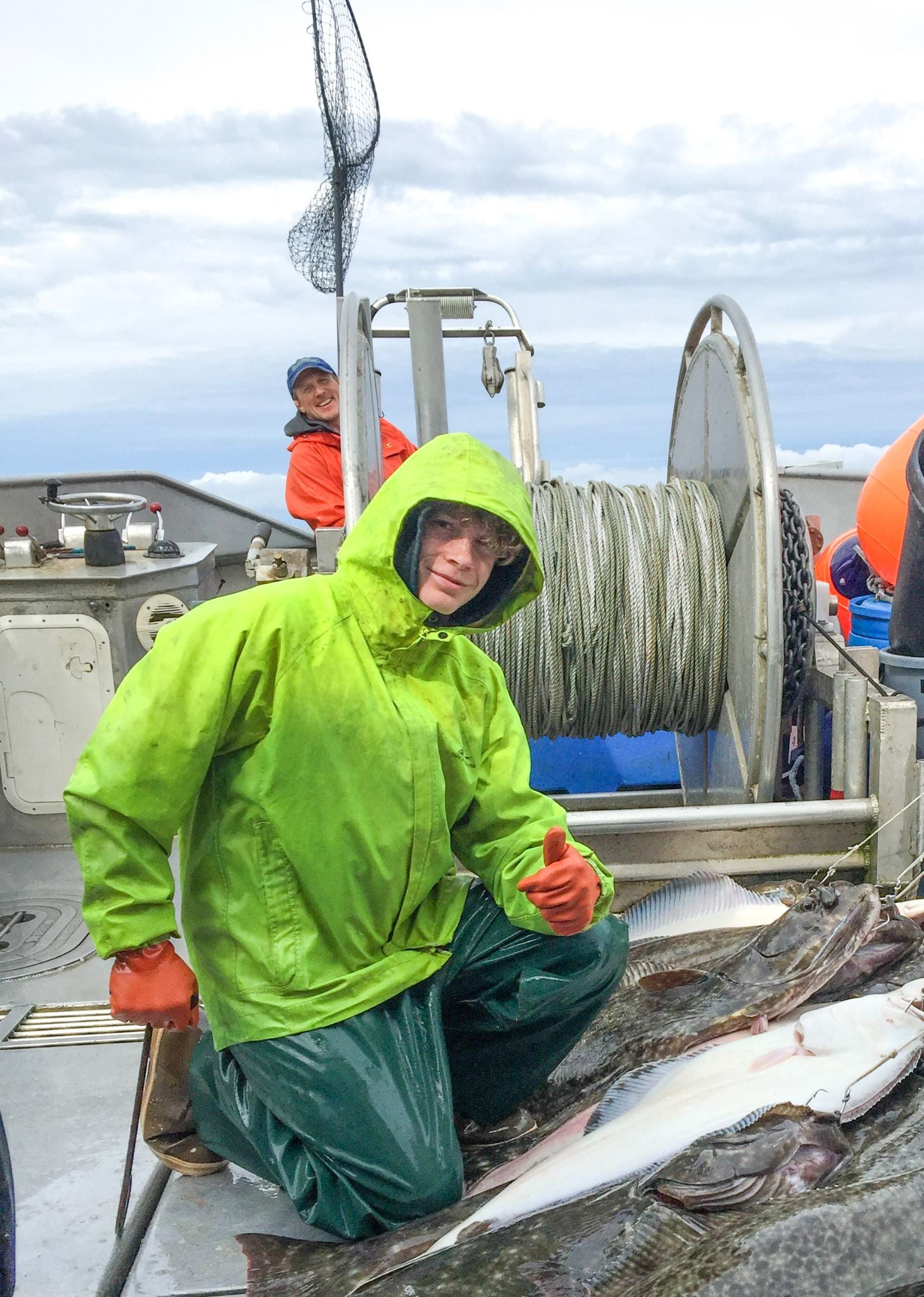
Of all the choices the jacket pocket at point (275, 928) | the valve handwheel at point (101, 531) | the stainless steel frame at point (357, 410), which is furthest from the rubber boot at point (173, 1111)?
the valve handwheel at point (101, 531)

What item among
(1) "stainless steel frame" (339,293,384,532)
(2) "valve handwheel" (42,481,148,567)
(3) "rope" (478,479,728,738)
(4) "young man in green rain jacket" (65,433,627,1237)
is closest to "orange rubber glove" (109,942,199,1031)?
(4) "young man in green rain jacket" (65,433,627,1237)

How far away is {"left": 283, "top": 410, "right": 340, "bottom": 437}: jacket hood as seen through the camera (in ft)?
21.0

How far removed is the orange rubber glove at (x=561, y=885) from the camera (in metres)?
2.35

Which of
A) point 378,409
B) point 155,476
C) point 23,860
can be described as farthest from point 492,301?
point 23,860

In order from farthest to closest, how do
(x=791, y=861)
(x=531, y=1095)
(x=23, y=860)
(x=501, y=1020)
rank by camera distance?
(x=23, y=860) → (x=791, y=861) → (x=531, y=1095) → (x=501, y=1020)

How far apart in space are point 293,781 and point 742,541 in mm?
2352

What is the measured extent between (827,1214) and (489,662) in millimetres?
1312

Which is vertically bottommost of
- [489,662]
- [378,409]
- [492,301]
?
[489,662]

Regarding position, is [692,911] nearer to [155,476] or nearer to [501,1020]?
[501,1020]

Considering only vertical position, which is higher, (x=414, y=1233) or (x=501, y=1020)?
(x=501, y=1020)

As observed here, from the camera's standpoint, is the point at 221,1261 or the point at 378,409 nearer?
the point at 221,1261

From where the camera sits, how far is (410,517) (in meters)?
2.33

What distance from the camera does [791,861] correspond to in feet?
12.1

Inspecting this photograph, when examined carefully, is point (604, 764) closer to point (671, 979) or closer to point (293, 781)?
point (671, 979)
